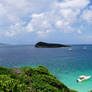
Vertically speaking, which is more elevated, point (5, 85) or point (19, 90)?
point (5, 85)

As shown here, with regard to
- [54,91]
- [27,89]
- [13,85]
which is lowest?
[54,91]

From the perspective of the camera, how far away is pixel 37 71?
350 inches

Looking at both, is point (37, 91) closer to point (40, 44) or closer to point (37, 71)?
point (37, 71)

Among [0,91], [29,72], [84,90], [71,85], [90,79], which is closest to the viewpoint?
[0,91]

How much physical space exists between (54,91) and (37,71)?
335 centimetres

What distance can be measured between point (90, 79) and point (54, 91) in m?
16.8

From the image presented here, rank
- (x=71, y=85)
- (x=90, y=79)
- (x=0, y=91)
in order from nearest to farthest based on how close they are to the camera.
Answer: (x=0, y=91), (x=71, y=85), (x=90, y=79)

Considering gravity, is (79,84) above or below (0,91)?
below

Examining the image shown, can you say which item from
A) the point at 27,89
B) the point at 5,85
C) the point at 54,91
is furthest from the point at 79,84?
the point at 5,85

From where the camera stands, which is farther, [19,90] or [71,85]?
[71,85]

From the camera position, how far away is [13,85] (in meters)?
4.96

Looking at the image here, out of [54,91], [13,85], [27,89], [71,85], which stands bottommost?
[71,85]

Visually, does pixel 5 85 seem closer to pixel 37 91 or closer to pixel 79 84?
pixel 37 91

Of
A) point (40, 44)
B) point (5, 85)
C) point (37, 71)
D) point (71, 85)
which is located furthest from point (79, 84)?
point (40, 44)
